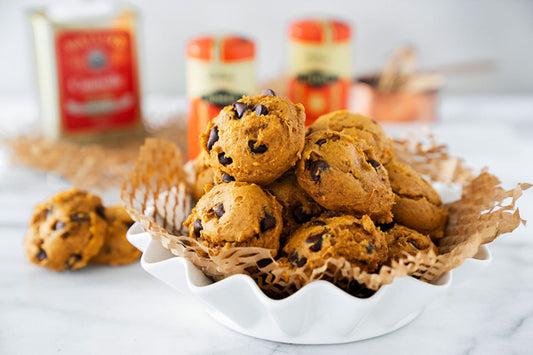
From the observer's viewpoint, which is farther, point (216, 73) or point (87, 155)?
point (87, 155)

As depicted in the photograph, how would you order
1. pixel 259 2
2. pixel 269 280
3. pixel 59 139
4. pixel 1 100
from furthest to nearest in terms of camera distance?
1. pixel 1 100
2. pixel 259 2
3. pixel 59 139
4. pixel 269 280

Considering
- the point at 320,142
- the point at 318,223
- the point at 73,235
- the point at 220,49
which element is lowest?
the point at 73,235

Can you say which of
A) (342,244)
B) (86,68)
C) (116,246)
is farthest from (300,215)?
(86,68)

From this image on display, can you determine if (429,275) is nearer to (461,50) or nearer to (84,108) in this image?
(84,108)

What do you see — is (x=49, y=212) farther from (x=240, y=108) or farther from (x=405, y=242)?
(x=405, y=242)

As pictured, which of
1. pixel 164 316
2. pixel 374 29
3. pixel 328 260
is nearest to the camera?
pixel 328 260

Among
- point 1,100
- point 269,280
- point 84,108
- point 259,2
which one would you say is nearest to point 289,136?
point 269,280
